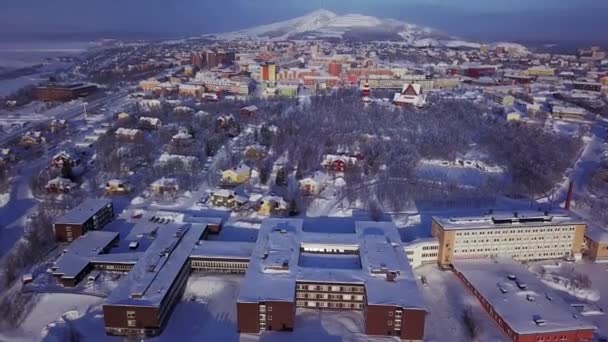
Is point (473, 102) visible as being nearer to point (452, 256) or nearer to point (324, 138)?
point (324, 138)

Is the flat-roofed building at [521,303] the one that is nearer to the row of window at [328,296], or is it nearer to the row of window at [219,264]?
the row of window at [328,296]

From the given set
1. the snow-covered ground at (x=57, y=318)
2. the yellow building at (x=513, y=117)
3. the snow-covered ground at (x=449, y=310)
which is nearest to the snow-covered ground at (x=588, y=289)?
the snow-covered ground at (x=449, y=310)

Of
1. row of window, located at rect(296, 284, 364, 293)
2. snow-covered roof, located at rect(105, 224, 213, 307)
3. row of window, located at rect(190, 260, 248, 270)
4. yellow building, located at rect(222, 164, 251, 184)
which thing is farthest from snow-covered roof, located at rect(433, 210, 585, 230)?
yellow building, located at rect(222, 164, 251, 184)

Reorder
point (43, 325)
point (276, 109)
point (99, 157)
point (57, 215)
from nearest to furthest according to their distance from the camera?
point (43, 325) → point (57, 215) → point (99, 157) → point (276, 109)

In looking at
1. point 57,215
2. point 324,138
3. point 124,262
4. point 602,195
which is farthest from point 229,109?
point 602,195

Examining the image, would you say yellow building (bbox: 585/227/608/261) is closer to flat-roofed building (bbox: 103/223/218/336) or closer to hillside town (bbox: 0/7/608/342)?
hillside town (bbox: 0/7/608/342)

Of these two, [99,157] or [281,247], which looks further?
[99,157]
